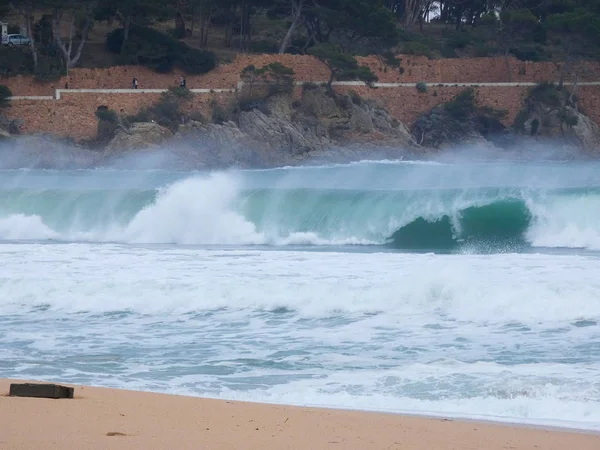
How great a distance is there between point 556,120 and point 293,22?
12788mm

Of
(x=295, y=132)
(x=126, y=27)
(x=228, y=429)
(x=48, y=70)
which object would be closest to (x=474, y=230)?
(x=228, y=429)

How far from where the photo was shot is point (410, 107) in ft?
155

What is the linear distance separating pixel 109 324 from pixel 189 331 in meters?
0.89

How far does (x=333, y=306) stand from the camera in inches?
407

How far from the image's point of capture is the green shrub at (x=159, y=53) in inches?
1772

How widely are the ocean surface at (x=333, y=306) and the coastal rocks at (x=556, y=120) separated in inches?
980

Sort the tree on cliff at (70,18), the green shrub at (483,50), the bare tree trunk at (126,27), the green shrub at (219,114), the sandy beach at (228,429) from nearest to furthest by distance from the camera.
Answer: the sandy beach at (228,429)
the tree on cliff at (70,18)
the green shrub at (219,114)
the bare tree trunk at (126,27)
the green shrub at (483,50)

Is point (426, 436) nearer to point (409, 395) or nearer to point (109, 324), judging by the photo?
point (409, 395)

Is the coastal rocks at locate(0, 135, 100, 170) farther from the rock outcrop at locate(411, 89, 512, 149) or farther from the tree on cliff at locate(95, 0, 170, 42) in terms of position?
the rock outcrop at locate(411, 89, 512, 149)

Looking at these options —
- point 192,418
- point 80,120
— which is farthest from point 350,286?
point 80,120

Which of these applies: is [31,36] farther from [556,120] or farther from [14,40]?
[556,120]

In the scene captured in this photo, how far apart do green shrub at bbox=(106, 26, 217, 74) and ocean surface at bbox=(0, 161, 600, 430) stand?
25.2 m

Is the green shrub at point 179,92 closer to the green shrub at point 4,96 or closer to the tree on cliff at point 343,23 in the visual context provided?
the tree on cliff at point 343,23

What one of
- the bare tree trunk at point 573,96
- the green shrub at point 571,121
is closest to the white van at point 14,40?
the green shrub at point 571,121
